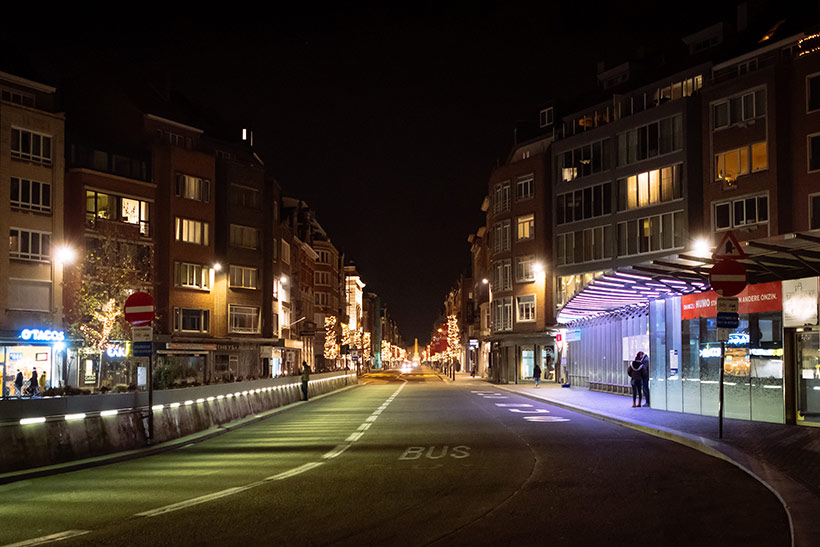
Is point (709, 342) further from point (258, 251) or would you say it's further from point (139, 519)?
point (258, 251)

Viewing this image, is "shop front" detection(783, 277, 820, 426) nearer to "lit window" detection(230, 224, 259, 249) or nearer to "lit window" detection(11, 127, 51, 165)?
"lit window" detection(11, 127, 51, 165)

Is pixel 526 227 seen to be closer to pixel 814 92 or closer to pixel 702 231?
pixel 702 231

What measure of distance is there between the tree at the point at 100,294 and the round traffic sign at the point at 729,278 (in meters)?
40.0

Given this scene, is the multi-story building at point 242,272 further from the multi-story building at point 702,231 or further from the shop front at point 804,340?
the shop front at point 804,340

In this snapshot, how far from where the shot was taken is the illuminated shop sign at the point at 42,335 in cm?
4772

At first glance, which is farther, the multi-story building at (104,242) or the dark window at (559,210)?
the dark window at (559,210)

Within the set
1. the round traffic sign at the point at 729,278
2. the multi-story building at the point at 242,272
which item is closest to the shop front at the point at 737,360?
the round traffic sign at the point at 729,278

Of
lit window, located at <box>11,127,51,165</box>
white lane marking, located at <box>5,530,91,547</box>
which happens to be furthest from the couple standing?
lit window, located at <box>11,127,51,165</box>

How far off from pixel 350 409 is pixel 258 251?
37.7m

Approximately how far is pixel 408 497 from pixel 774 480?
5.00 meters

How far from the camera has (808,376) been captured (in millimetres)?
22250

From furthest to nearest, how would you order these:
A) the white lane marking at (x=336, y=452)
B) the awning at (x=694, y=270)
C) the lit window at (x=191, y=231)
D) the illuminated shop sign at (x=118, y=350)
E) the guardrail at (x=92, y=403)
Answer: the lit window at (x=191, y=231)
the illuminated shop sign at (x=118, y=350)
the awning at (x=694, y=270)
the white lane marking at (x=336, y=452)
the guardrail at (x=92, y=403)

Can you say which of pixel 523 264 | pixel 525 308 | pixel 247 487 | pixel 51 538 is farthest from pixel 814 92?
pixel 51 538

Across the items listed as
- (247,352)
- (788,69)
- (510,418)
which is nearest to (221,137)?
(247,352)
